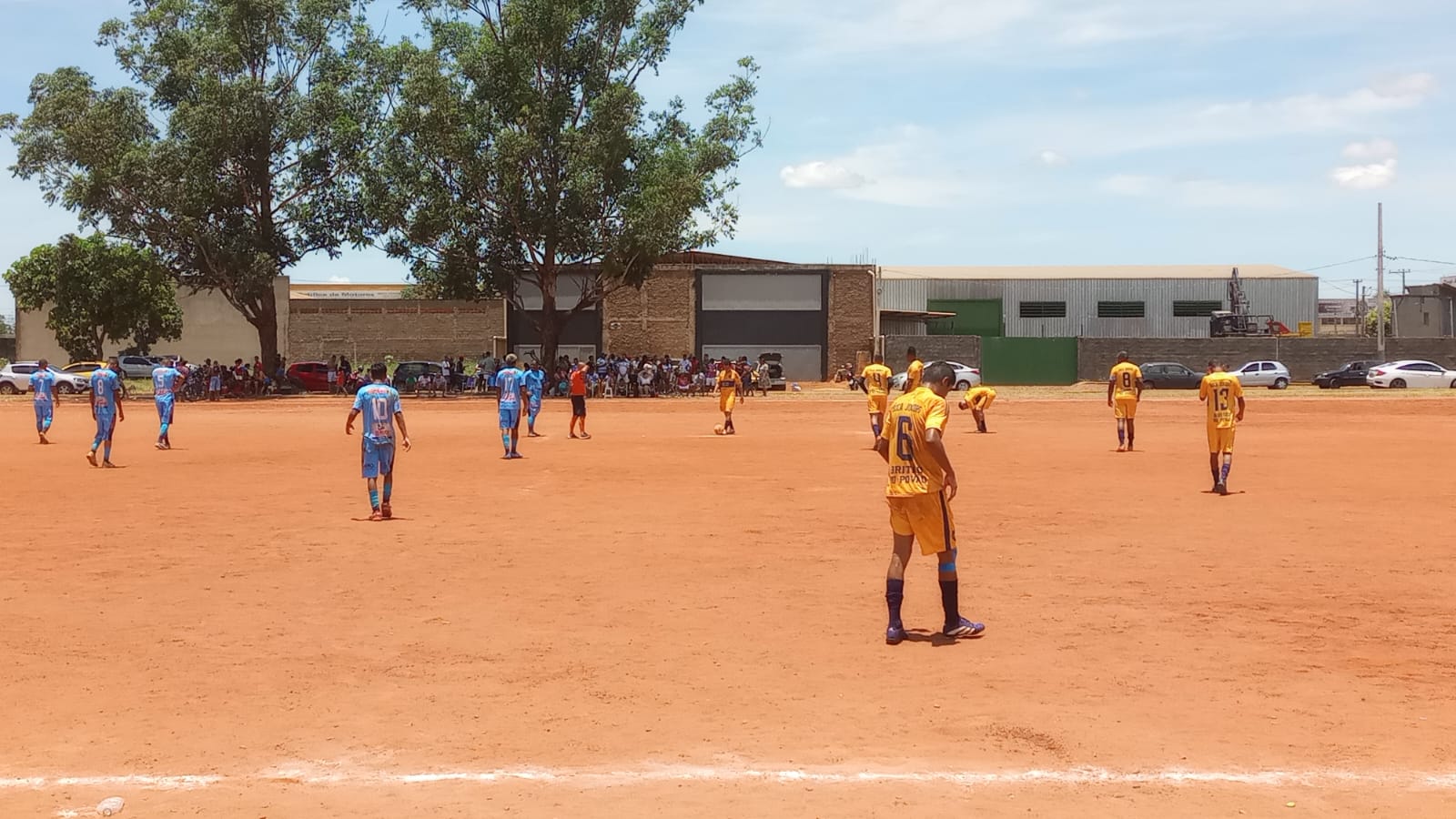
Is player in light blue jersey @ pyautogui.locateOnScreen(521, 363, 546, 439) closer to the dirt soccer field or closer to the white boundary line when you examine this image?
the dirt soccer field

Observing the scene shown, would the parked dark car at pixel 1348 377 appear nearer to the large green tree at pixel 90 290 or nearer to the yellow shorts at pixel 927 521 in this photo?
the yellow shorts at pixel 927 521

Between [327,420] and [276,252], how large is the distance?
63.0 feet

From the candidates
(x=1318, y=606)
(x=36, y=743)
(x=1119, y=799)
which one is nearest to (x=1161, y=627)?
(x=1318, y=606)

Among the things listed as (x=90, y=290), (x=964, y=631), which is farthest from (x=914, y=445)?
(x=90, y=290)

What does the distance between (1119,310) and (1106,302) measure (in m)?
0.90

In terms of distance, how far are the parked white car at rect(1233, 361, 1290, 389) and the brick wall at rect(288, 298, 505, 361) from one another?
37687mm

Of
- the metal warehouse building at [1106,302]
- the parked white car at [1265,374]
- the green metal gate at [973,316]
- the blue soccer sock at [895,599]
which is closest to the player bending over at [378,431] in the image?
the blue soccer sock at [895,599]

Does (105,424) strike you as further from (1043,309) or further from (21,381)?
(1043,309)

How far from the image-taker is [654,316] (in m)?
64.1

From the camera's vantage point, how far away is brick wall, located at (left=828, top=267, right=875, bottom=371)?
6272cm

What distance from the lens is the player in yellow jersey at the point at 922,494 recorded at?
8.81 meters

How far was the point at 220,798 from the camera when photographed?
19.1 feet

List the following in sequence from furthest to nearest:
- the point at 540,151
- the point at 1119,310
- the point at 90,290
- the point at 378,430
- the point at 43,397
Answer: the point at 1119,310
the point at 90,290
the point at 540,151
the point at 43,397
the point at 378,430

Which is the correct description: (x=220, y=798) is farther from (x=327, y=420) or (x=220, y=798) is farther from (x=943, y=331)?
(x=943, y=331)
